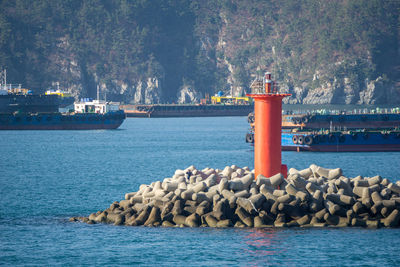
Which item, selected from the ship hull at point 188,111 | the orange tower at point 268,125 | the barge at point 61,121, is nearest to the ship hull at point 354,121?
the barge at point 61,121

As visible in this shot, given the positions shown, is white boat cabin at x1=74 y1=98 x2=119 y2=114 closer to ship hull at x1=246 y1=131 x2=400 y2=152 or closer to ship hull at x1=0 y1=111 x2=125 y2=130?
ship hull at x1=0 y1=111 x2=125 y2=130

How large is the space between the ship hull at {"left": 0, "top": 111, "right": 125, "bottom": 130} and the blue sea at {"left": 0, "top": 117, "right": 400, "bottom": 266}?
147 ft

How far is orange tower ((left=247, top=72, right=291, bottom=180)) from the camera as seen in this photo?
87.9 feet

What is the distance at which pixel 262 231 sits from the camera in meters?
25.7

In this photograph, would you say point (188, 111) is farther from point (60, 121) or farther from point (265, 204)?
point (265, 204)

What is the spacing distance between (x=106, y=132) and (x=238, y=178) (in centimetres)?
7614

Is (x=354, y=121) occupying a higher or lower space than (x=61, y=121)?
higher

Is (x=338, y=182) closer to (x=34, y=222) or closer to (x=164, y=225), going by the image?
(x=164, y=225)

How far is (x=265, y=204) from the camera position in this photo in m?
26.0

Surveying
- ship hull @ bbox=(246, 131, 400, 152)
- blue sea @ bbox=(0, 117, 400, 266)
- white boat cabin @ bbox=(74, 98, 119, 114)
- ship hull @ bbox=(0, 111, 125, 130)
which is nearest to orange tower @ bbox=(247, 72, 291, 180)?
blue sea @ bbox=(0, 117, 400, 266)

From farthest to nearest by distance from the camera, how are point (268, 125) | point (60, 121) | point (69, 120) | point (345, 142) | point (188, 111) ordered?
1. point (188, 111)
2. point (60, 121)
3. point (69, 120)
4. point (345, 142)
5. point (268, 125)

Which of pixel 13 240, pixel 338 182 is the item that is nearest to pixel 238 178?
pixel 338 182

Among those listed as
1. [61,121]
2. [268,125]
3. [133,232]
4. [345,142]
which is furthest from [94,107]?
[268,125]

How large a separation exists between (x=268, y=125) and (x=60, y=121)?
272 feet
